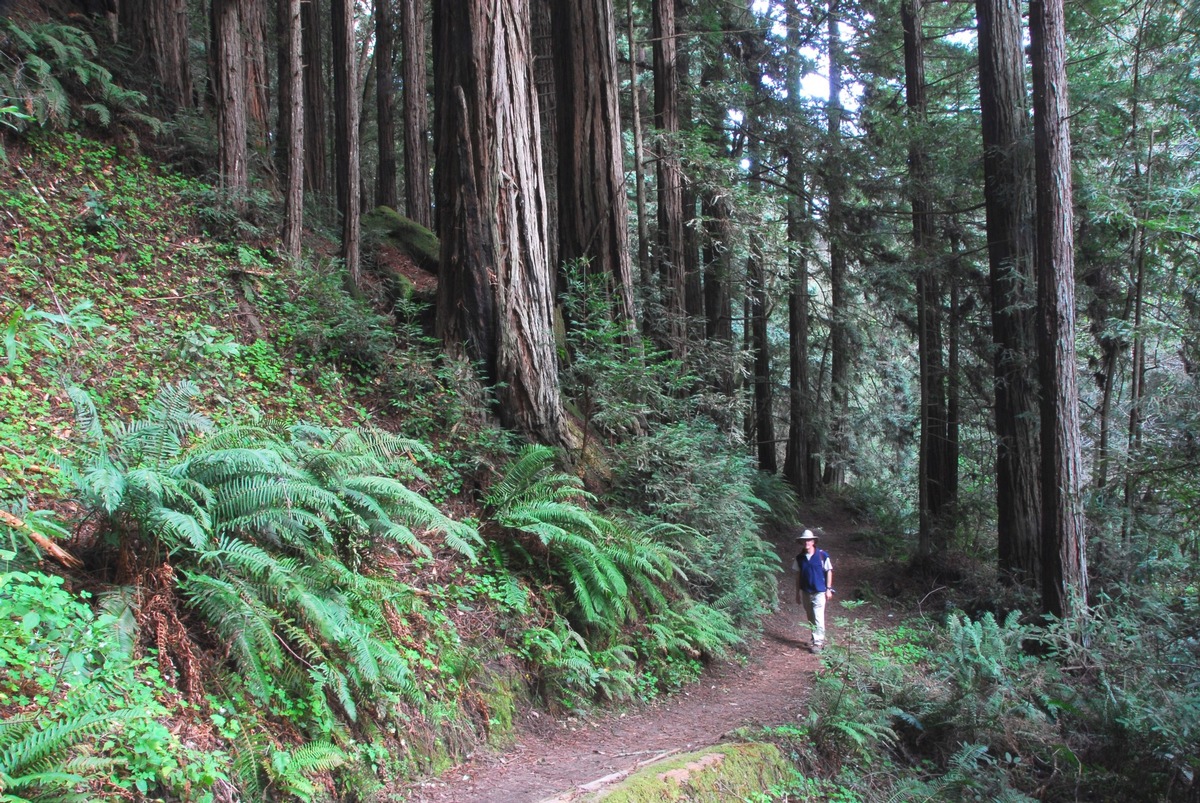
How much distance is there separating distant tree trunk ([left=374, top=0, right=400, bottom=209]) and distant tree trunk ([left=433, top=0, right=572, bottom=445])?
26.7 feet

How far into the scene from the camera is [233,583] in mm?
4102

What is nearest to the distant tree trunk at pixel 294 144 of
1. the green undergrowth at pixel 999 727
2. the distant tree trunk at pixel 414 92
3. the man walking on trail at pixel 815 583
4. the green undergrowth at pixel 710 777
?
the distant tree trunk at pixel 414 92

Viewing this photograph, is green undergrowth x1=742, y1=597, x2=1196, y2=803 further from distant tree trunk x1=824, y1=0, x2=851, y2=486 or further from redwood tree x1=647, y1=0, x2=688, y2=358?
distant tree trunk x1=824, y1=0, x2=851, y2=486

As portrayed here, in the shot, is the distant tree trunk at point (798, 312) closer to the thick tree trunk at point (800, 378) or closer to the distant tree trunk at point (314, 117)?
the thick tree trunk at point (800, 378)

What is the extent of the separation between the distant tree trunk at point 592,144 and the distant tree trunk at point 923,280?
5.67 meters

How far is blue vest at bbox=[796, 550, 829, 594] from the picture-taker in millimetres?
9695

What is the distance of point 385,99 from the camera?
16.3 metres

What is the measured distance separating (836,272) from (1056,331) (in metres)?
9.75

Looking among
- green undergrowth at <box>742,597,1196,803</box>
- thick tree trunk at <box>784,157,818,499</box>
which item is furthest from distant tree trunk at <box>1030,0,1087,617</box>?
thick tree trunk at <box>784,157,818,499</box>

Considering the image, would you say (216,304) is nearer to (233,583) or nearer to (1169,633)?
(233,583)

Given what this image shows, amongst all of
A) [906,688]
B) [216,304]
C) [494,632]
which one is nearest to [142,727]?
[494,632]

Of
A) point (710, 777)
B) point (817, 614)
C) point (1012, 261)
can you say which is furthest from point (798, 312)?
point (710, 777)

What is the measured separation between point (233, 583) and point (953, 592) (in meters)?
11.6

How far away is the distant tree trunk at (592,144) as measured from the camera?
10.9m
